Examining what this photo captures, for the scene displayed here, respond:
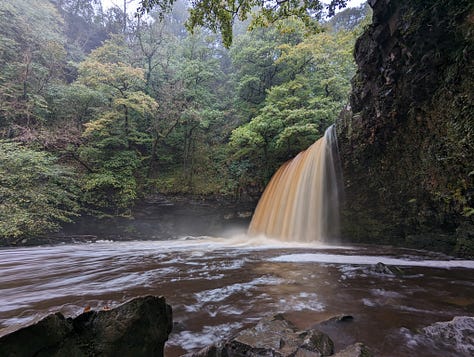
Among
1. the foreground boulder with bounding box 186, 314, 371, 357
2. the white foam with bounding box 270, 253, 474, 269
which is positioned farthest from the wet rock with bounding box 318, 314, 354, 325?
the white foam with bounding box 270, 253, 474, 269

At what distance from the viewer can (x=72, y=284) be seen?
146 inches

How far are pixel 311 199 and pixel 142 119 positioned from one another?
1126cm

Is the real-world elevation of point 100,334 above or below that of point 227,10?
below

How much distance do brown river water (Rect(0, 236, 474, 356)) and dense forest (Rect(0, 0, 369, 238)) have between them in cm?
624

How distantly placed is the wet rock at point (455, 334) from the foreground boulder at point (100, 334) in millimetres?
1999

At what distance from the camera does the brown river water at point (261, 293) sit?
2.12m

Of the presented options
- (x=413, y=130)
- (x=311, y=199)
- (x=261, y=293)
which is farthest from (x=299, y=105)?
(x=261, y=293)

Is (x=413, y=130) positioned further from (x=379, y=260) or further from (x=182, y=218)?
(x=182, y=218)

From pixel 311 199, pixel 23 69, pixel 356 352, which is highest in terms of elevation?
pixel 23 69

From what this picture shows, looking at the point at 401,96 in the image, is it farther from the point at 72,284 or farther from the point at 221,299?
the point at 72,284

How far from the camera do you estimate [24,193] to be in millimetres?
8625

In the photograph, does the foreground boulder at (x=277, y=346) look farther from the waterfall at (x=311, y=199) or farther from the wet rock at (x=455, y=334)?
the waterfall at (x=311, y=199)

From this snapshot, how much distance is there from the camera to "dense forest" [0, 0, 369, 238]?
10.4 m

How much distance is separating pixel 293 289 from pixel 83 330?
8.12ft
